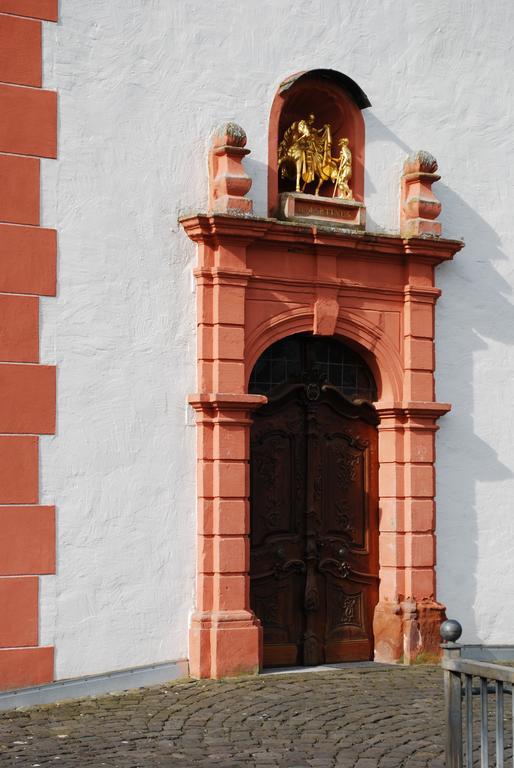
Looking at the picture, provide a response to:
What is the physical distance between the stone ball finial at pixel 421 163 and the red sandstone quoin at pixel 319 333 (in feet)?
0.10

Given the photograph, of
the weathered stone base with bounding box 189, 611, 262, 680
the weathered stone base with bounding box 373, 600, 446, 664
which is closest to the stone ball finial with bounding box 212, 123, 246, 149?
the weathered stone base with bounding box 189, 611, 262, 680

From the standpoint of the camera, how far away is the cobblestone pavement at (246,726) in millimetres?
7844

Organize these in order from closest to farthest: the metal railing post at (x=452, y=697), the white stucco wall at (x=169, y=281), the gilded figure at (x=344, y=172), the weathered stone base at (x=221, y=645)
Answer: the metal railing post at (x=452, y=697), the white stucco wall at (x=169, y=281), the weathered stone base at (x=221, y=645), the gilded figure at (x=344, y=172)

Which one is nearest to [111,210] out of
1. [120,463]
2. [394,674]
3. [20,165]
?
[20,165]

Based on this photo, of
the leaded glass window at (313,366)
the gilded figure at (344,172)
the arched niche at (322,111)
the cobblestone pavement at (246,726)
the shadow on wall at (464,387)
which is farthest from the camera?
the shadow on wall at (464,387)

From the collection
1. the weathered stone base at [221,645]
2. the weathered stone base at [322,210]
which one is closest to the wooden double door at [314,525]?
the weathered stone base at [221,645]

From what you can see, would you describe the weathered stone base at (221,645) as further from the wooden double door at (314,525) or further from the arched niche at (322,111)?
the arched niche at (322,111)

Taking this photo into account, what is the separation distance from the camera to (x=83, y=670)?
981 cm

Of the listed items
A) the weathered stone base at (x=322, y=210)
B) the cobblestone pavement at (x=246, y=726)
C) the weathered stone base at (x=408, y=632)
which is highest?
the weathered stone base at (x=322, y=210)

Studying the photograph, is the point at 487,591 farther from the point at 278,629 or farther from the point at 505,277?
the point at 505,277

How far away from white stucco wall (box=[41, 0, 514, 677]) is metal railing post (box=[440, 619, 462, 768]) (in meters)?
4.02

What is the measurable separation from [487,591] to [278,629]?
1980mm

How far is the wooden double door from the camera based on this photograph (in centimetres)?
1097

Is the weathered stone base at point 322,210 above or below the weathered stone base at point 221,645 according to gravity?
above
